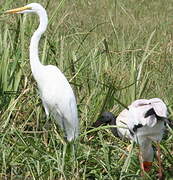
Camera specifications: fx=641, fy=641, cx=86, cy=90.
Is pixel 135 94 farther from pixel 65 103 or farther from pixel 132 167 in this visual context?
pixel 132 167

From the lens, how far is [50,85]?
5848 mm

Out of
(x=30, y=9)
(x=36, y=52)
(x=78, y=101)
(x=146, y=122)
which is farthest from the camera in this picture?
(x=78, y=101)

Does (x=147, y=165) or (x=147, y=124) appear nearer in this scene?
(x=147, y=124)

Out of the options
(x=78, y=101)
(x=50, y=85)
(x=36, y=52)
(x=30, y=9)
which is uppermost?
(x=30, y=9)

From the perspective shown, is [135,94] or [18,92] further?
[135,94]

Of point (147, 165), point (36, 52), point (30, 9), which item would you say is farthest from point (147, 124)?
point (30, 9)

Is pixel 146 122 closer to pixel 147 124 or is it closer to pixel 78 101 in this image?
pixel 147 124

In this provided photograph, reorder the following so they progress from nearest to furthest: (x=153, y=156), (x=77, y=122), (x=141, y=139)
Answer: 1. (x=141, y=139)
2. (x=153, y=156)
3. (x=77, y=122)

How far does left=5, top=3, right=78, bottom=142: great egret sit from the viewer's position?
567cm

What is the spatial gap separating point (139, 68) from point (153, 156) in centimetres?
122

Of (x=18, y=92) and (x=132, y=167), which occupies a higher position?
(x=18, y=92)

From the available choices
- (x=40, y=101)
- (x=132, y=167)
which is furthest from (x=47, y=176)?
(x=40, y=101)

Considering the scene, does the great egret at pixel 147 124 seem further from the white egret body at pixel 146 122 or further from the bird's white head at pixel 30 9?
the bird's white head at pixel 30 9

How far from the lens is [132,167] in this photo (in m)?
4.80
